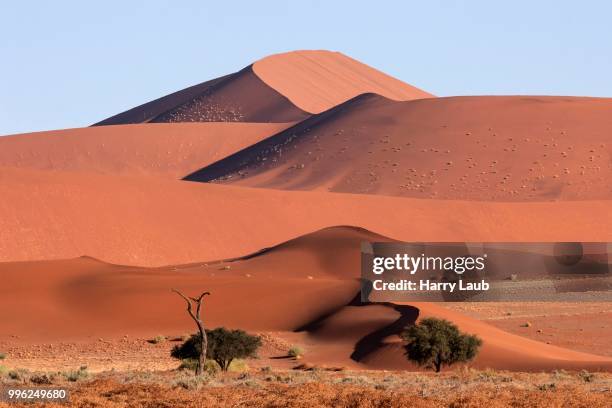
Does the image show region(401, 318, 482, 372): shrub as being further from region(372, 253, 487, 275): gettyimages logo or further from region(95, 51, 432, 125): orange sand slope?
region(95, 51, 432, 125): orange sand slope

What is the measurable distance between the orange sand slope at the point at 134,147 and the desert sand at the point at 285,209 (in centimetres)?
28

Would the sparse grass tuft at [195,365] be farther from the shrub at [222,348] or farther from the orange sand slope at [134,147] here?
the orange sand slope at [134,147]

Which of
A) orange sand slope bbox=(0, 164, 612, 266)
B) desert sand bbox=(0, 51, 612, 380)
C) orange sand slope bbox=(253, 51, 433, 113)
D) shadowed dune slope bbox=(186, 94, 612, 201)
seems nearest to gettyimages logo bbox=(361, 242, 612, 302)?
desert sand bbox=(0, 51, 612, 380)

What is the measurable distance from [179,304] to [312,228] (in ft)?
122

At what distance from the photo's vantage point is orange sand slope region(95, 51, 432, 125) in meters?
170

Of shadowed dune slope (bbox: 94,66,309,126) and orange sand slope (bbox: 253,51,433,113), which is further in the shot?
orange sand slope (bbox: 253,51,433,113)

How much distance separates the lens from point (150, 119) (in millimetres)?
179375

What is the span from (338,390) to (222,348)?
1133 cm

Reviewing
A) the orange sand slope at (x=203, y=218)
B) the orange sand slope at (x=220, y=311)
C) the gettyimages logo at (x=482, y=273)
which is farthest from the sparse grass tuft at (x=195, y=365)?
the orange sand slope at (x=203, y=218)

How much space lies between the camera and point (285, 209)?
85.2 m

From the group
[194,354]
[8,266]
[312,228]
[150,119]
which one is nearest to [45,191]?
[312,228]

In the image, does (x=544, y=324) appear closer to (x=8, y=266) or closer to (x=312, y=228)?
(x=8, y=266)

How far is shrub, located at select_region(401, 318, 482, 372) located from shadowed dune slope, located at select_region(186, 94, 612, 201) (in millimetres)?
63457

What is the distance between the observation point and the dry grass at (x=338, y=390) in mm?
20688
